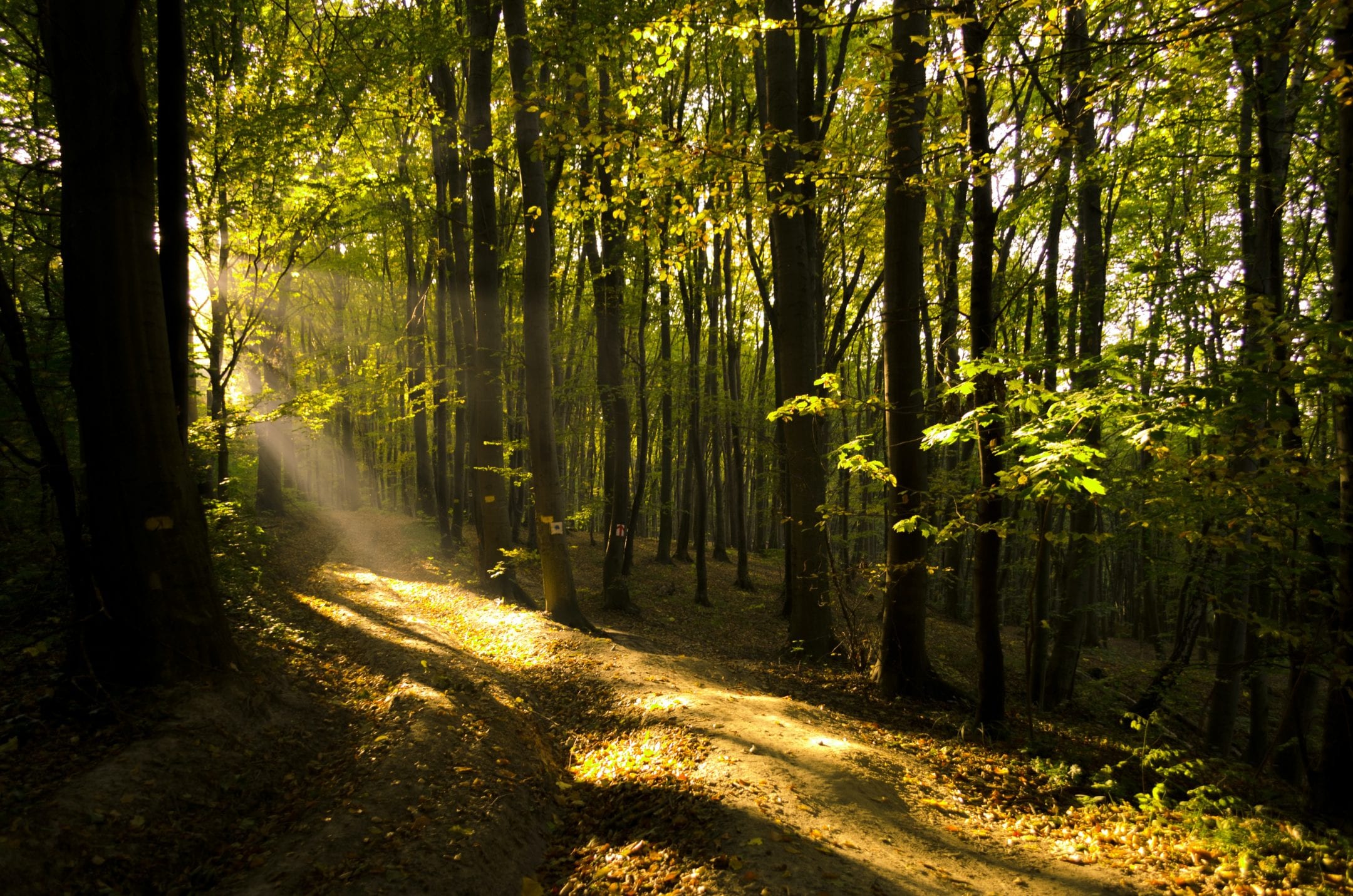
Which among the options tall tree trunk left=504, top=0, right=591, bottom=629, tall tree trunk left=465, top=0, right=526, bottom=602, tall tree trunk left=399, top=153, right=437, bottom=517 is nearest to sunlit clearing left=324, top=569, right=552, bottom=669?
tall tree trunk left=504, top=0, right=591, bottom=629

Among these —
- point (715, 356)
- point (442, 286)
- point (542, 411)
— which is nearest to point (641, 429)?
point (542, 411)

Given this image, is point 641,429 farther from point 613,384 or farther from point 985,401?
point 985,401

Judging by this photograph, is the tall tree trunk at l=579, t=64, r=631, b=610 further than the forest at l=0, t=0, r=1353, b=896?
Yes

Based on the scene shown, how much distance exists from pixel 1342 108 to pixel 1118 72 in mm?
1775

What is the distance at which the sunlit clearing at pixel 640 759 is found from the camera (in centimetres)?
518

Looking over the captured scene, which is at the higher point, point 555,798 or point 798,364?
point 798,364

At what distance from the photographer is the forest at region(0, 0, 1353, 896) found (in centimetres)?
403

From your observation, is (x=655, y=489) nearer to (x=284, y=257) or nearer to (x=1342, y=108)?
(x=284, y=257)

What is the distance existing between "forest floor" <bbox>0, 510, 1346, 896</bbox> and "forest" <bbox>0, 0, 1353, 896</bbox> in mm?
37

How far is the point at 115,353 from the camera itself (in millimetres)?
5109

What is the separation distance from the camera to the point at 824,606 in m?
9.44

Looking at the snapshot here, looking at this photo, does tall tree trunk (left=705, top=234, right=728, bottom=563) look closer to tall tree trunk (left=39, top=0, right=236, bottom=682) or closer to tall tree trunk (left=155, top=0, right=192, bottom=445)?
tall tree trunk (left=155, top=0, right=192, bottom=445)

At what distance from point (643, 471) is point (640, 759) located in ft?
27.0

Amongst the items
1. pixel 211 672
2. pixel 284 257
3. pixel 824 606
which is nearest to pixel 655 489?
pixel 284 257
